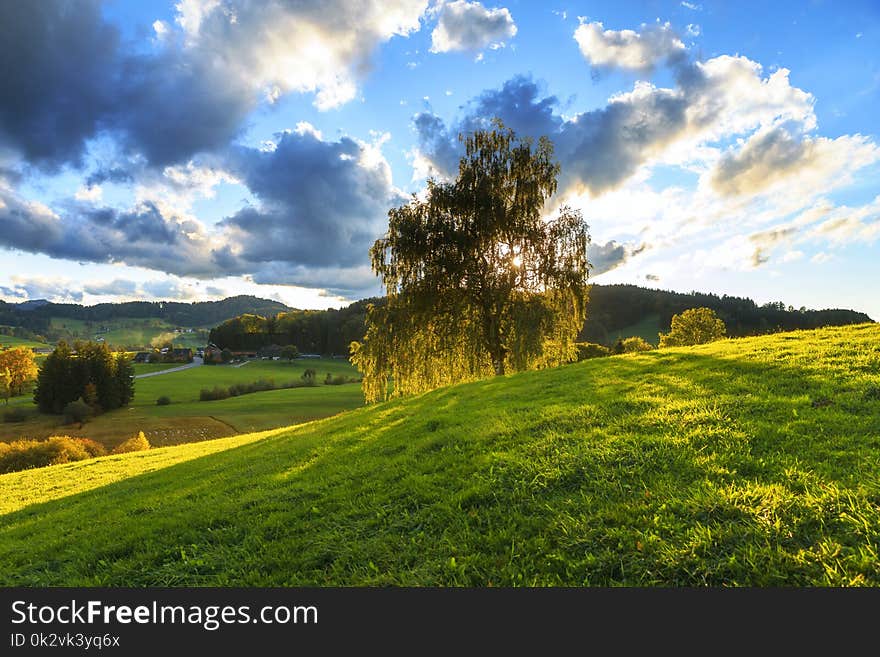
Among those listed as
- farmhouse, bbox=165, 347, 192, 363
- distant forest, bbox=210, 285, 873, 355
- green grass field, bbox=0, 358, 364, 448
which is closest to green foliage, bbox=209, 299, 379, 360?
distant forest, bbox=210, 285, 873, 355

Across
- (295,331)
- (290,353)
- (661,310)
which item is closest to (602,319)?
(661,310)

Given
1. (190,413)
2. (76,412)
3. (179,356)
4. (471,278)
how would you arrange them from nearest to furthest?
(471,278)
(76,412)
(190,413)
(179,356)

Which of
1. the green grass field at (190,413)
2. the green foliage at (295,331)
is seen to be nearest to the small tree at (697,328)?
the green grass field at (190,413)

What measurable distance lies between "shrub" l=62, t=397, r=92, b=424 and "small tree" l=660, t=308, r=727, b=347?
88.9 meters

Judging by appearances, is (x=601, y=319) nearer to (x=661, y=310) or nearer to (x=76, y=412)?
(x=661, y=310)

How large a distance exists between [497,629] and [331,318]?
16015 cm

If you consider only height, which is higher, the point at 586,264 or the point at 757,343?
the point at 586,264

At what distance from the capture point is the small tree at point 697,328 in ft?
175

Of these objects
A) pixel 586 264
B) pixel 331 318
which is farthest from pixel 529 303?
pixel 331 318

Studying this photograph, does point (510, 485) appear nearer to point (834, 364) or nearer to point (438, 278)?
point (834, 364)

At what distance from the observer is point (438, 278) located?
21203mm

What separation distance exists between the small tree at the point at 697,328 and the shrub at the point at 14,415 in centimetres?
10027

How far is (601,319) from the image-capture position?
433 feet

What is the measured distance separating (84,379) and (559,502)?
307ft
